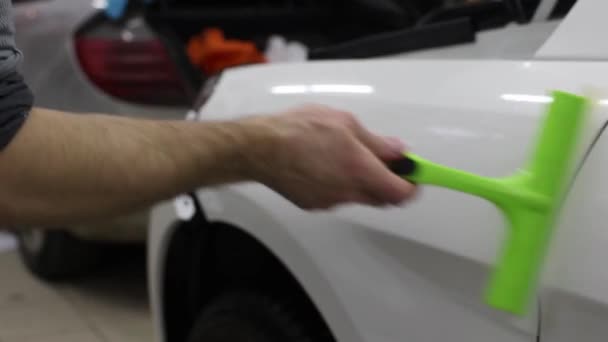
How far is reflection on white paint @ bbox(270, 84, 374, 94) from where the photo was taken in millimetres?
1292

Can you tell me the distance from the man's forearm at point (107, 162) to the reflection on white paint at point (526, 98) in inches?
12.4

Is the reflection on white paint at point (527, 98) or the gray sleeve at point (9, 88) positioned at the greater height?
the reflection on white paint at point (527, 98)

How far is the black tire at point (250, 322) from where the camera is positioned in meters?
1.44

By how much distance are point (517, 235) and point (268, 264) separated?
0.66 metres

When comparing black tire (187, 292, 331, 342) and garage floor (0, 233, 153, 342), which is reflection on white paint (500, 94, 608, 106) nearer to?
black tire (187, 292, 331, 342)

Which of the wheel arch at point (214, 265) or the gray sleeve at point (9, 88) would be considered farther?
the wheel arch at point (214, 265)

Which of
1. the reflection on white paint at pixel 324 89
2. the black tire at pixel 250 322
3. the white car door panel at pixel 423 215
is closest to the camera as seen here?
the white car door panel at pixel 423 215

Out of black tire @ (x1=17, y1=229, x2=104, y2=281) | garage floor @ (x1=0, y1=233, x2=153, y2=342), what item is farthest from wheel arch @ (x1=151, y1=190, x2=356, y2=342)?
black tire @ (x1=17, y1=229, x2=104, y2=281)

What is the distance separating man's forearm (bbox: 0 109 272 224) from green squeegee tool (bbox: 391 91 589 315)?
32 centimetres

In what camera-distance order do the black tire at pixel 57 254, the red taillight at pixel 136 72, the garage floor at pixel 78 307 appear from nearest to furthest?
the red taillight at pixel 136 72
the garage floor at pixel 78 307
the black tire at pixel 57 254

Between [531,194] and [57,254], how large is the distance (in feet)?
9.03

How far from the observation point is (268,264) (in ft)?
5.07

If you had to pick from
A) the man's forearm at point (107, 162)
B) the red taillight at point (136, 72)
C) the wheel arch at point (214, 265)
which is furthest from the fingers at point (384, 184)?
the red taillight at point (136, 72)

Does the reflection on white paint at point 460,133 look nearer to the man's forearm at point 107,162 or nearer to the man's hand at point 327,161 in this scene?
the man's hand at point 327,161
